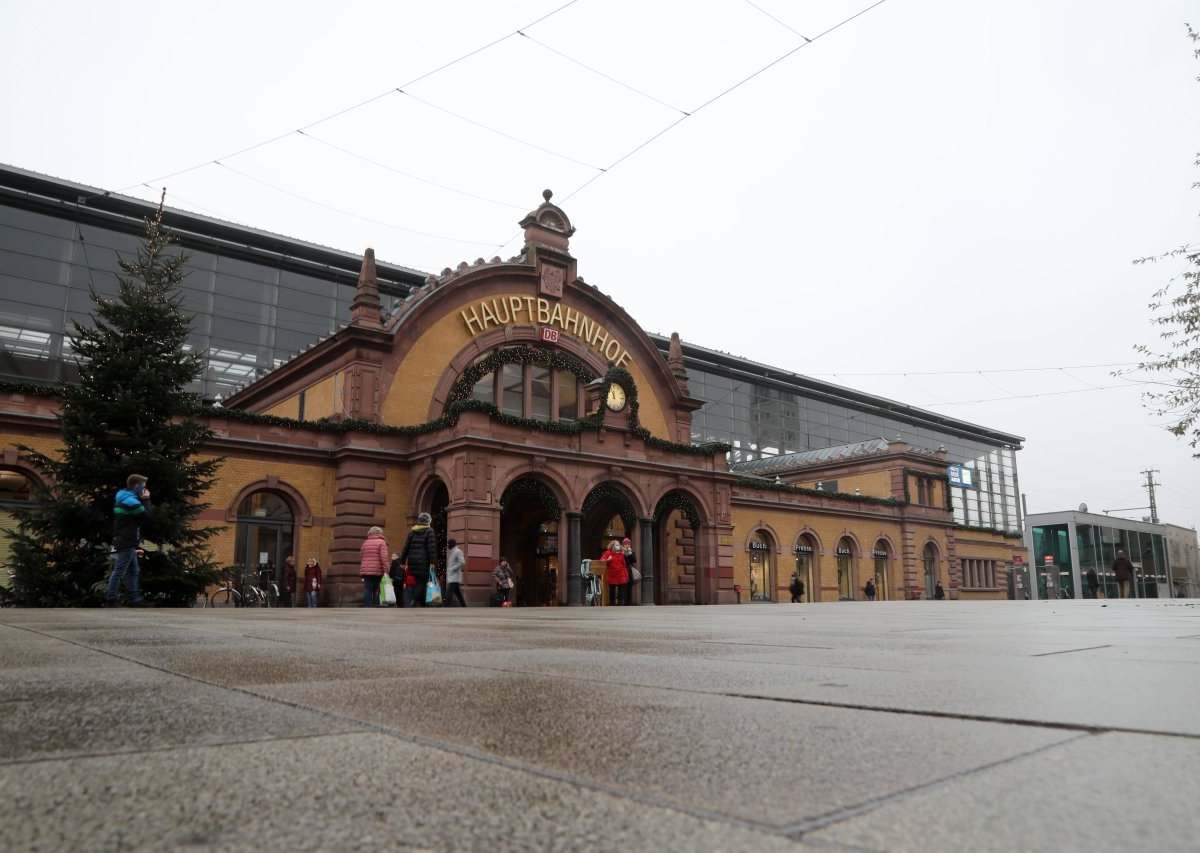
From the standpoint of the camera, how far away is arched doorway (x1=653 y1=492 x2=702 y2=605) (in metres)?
29.2

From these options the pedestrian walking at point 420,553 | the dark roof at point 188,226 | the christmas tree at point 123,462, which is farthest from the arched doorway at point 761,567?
the christmas tree at point 123,462

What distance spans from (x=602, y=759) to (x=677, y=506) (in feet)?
91.5

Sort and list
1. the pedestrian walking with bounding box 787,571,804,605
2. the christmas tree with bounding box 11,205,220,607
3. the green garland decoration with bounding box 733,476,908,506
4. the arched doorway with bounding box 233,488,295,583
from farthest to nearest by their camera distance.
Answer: the green garland decoration with bounding box 733,476,908,506
the pedestrian walking with bounding box 787,571,804,605
the arched doorway with bounding box 233,488,295,583
the christmas tree with bounding box 11,205,220,607

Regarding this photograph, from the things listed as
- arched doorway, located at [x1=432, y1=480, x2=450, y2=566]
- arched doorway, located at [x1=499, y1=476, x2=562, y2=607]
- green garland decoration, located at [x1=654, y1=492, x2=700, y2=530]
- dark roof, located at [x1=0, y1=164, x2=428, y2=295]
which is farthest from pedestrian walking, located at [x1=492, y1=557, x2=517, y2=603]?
dark roof, located at [x1=0, y1=164, x2=428, y2=295]

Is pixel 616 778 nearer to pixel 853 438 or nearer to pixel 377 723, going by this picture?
pixel 377 723

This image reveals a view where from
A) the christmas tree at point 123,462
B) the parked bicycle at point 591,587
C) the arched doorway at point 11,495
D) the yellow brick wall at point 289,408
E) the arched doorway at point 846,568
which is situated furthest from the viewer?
the arched doorway at point 846,568

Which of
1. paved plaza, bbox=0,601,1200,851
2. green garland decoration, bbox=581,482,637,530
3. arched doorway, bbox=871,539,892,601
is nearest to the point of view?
paved plaza, bbox=0,601,1200,851

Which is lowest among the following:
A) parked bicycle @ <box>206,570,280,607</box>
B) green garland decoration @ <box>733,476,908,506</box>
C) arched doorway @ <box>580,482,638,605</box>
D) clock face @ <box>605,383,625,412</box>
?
parked bicycle @ <box>206,570,280,607</box>

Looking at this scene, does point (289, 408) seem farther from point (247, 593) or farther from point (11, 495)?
point (11, 495)

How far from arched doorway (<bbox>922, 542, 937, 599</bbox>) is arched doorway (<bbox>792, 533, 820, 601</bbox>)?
32.0 feet

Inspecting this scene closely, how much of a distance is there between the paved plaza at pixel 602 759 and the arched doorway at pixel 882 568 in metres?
40.9

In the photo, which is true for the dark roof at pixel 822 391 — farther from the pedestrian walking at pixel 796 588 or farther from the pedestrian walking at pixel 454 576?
the pedestrian walking at pixel 454 576

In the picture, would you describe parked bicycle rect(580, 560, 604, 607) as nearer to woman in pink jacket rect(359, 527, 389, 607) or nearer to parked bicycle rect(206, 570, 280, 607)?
woman in pink jacket rect(359, 527, 389, 607)

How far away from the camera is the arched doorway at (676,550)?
2917 centimetres
